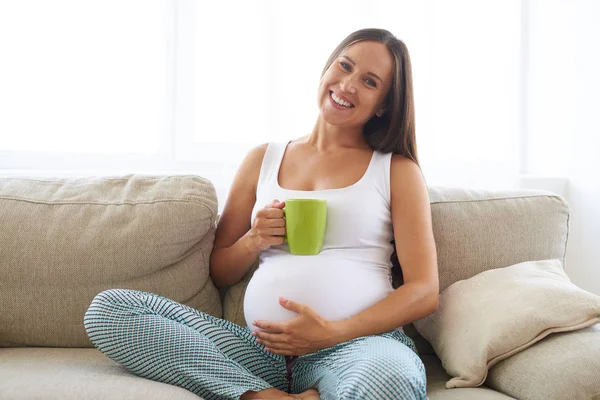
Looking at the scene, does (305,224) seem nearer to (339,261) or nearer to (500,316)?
(339,261)

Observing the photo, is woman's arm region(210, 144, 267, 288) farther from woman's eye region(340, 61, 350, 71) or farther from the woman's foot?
the woman's foot

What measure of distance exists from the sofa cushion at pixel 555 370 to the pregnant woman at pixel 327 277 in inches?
8.4

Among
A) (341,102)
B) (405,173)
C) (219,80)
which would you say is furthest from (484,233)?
(219,80)

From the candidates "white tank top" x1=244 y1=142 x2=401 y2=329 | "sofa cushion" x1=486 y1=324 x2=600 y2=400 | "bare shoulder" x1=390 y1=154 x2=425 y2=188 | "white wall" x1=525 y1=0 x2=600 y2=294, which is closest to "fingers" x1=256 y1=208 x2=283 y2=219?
"white tank top" x1=244 y1=142 x2=401 y2=329

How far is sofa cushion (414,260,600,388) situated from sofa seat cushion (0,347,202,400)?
612 millimetres

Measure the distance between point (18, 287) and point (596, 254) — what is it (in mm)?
2115

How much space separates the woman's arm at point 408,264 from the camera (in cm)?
152

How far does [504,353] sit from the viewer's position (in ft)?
4.82

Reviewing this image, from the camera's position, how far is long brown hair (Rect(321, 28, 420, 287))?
176 centimetres

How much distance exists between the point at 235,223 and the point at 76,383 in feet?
2.13

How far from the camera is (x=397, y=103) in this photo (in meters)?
1.77

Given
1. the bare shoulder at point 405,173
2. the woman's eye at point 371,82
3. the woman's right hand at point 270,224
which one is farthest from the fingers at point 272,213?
the woman's eye at point 371,82

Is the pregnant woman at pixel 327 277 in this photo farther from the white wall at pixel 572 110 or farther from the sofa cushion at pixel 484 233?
the white wall at pixel 572 110

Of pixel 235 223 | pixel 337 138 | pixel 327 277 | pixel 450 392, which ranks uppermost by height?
pixel 337 138
